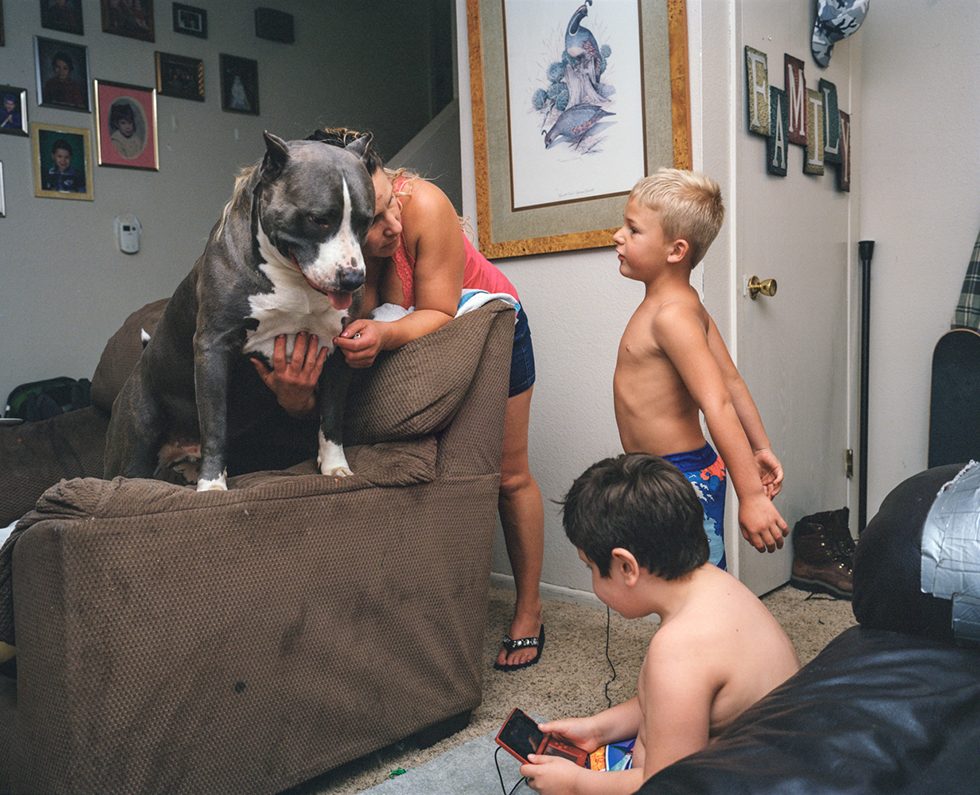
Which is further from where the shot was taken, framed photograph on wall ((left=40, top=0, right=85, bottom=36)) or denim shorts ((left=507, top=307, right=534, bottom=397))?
framed photograph on wall ((left=40, top=0, right=85, bottom=36))

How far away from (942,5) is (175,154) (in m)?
3.21

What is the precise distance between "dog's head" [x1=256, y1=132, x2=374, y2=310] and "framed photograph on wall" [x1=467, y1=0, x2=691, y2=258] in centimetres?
115

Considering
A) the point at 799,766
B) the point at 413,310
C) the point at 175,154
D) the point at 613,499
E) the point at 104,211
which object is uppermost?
the point at 175,154

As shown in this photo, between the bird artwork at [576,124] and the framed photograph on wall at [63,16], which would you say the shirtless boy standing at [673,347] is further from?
the framed photograph on wall at [63,16]

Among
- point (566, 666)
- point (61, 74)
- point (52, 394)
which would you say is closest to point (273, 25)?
point (61, 74)

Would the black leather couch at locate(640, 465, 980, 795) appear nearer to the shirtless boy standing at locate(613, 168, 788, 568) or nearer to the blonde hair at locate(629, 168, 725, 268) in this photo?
the shirtless boy standing at locate(613, 168, 788, 568)

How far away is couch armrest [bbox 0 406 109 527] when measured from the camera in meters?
2.18

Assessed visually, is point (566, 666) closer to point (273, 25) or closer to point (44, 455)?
point (44, 455)

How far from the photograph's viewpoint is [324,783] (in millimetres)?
1589

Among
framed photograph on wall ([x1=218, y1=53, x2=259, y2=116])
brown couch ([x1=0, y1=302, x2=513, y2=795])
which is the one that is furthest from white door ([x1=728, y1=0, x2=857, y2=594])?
framed photograph on wall ([x1=218, y1=53, x2=259, y2=116])

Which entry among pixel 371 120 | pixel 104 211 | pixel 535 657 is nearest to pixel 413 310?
pixel 535 657

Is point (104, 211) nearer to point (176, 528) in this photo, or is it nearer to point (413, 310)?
point (413, 310)

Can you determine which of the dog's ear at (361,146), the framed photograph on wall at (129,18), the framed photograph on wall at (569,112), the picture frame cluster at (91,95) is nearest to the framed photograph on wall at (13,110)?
the picture frame cluster at (91,95)

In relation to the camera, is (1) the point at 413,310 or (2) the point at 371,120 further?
(2) the point at 371,120
